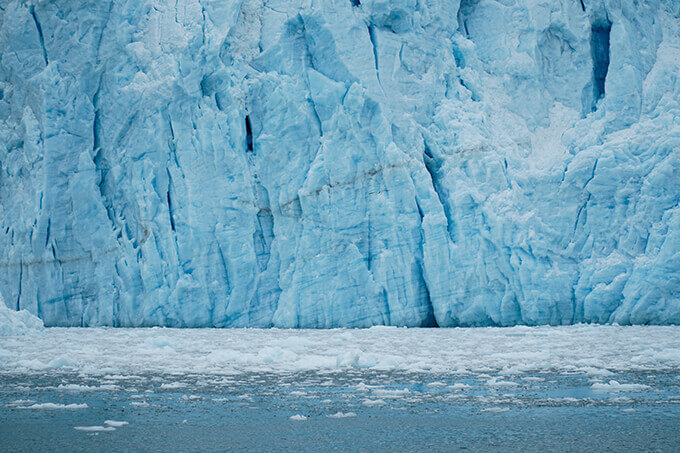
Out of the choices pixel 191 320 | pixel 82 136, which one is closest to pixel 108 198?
pixel 82 136

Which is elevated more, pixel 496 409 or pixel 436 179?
pixel 436 179

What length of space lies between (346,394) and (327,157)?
22.4 feet

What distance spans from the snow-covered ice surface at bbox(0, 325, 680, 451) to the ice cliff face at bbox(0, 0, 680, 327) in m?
2.65

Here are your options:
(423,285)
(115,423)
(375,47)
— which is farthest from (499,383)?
(375,47)

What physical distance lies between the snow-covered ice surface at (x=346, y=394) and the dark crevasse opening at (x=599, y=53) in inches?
205

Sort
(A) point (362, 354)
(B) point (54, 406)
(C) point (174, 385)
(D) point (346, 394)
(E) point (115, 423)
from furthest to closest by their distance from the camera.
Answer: (A) point (362, 354), (C) point (174, 385), (D) point (346, 394), (B) point (54, 406), (E) point (115, 423)

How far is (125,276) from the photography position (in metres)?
11.4

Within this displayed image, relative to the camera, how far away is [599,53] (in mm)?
12086

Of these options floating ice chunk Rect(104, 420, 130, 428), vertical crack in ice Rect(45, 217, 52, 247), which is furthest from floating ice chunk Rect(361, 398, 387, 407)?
vertical crack in ice Rect(45, 217, 52, 247)

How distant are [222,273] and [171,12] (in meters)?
4.64

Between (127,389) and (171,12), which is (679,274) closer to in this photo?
(127,389)

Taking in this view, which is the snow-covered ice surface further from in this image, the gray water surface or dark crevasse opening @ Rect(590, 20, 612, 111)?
dark crevasse opening @ Rect(590, 20, 612, 111)

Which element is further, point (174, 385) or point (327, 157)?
point (327, 157)

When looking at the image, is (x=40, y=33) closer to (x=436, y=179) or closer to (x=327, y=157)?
(x=327, y=157)
